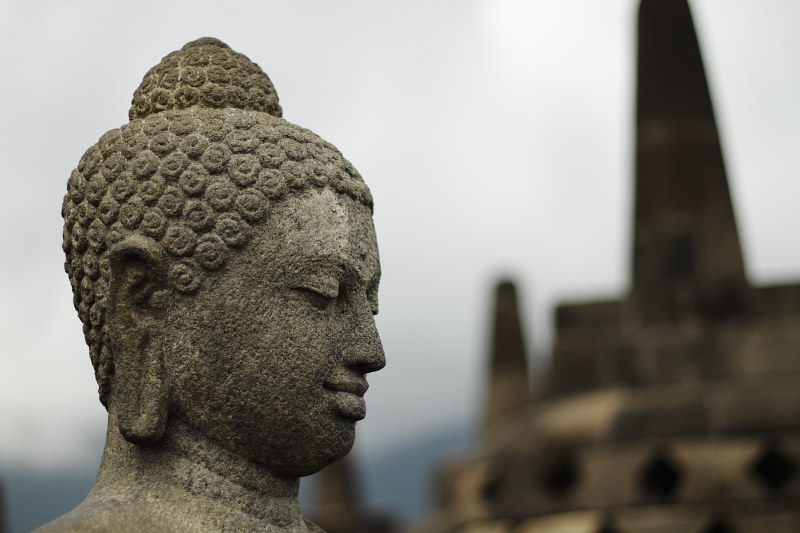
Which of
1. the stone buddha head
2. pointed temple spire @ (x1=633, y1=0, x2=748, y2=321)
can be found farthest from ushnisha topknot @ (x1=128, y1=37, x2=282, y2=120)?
pointed temple spire @ (x1=633, y1=0, x2=748, y2=321)

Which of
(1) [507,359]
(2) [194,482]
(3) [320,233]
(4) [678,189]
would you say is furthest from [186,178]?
(1) [507,359]

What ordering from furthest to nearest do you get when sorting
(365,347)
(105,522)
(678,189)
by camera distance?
(678,189) → (365,347) → (105,522)

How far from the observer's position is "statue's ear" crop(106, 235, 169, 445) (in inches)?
215

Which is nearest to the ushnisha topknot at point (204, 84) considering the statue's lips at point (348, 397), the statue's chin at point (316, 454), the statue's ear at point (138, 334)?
the statue's ear at point (138, 334)

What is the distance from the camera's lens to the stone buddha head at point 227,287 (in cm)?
545

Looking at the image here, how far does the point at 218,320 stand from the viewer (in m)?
5.45

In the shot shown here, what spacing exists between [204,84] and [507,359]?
64.1ft

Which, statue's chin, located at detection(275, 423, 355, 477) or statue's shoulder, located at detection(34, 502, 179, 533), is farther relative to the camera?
statue's chin, located at detection(275, 423, 355, 477)

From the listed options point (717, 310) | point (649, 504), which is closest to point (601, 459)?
point (649, 504)

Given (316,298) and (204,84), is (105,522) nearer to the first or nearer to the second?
(316,298)

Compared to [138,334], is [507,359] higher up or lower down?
higher up

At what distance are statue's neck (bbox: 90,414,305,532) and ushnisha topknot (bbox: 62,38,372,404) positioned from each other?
0.40 metres

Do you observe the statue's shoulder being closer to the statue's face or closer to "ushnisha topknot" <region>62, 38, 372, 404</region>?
the statue's face

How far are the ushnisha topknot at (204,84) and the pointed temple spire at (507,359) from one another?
18967mm
